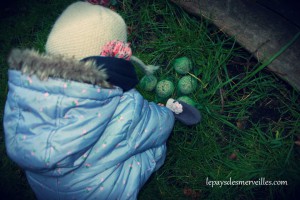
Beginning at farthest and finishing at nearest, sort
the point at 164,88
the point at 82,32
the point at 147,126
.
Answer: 1. the point at 164,88
2. the point at 147,126
3. the point at 82,32

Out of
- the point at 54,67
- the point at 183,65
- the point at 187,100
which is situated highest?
the point at 54,67

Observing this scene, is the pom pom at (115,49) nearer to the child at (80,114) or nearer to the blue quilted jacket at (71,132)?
the child at (80,114)

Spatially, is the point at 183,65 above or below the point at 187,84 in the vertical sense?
above

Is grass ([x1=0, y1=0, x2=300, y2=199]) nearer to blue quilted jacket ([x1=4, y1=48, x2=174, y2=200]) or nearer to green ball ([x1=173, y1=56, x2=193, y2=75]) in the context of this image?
green ball ([x1=173, y1=56, x2=193, y2=75])

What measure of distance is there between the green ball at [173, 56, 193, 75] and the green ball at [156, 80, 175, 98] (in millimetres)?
125

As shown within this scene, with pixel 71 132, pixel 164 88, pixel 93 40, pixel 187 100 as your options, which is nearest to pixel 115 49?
pixel 93 40

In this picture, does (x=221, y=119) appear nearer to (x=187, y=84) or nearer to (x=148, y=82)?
(x=187, y=84)

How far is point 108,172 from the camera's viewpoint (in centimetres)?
141

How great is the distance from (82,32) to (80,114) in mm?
409

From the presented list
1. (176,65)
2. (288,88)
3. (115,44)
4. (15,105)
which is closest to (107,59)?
(115,44)

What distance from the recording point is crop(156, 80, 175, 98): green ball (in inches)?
71.1

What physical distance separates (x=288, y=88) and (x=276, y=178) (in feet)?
2.13

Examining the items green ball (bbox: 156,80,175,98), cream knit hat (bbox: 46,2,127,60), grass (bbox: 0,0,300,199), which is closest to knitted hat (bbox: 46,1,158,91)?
cream knit hat (bbox: 46,2,127,60)

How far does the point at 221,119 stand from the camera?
189 cm
